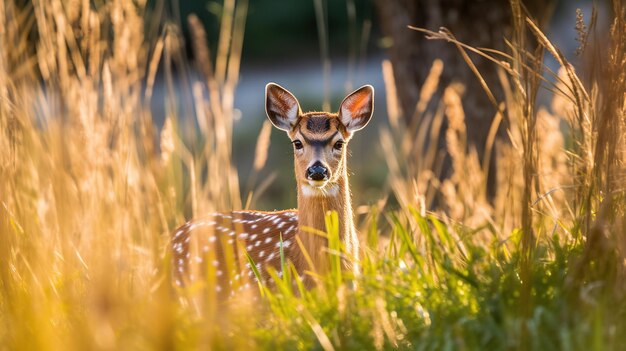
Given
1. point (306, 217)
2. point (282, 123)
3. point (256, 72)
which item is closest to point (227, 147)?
point (282, 123)

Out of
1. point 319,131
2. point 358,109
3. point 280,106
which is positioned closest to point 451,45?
point 358,109

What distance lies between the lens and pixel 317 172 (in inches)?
146

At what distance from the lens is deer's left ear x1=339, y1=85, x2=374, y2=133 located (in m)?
4.11

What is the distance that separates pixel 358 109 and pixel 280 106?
1.07 ft

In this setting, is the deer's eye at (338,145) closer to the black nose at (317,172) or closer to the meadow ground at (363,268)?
the black nose at (317,172)

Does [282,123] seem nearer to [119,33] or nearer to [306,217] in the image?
[306,217]

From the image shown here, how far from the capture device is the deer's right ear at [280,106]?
4137 millimetres

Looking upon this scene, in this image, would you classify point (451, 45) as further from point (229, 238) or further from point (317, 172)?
point (317, 172)

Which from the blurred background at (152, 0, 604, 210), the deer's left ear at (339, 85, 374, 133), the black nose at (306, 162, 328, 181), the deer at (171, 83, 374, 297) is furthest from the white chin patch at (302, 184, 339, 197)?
the deer's left ear at (339, 85, 374, 133)

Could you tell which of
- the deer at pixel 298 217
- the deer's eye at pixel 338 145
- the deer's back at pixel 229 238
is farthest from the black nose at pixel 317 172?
the deer's back at pixel 229 238

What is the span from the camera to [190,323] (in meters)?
2.58

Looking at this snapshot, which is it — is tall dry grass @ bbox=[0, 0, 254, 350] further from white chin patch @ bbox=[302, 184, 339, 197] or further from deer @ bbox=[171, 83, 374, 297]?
white chin patch @ bbox=[302, 184, 339, 197]

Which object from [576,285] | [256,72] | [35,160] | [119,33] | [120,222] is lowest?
[576,285]

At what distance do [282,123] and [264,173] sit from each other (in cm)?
961
